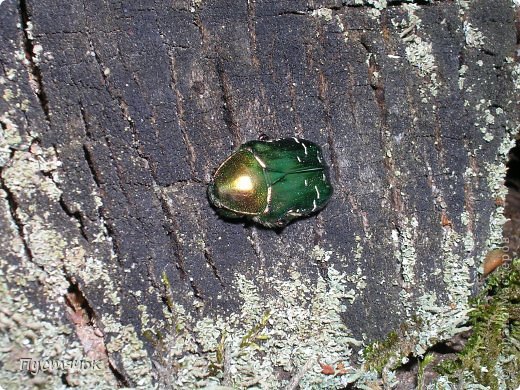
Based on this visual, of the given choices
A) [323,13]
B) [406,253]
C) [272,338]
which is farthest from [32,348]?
[323,13]

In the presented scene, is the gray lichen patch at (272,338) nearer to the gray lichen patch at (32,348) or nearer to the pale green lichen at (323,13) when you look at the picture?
the gray lichen patch at (32,348)

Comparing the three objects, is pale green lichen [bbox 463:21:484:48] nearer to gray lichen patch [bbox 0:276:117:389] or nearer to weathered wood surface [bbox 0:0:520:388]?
weathered wood surface [bbox 0:0:520:388]

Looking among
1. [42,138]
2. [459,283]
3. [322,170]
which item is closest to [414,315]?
[459,283]

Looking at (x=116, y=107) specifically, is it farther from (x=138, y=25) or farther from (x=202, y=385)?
(x=202, y=385)

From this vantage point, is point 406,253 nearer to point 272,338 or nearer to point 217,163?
point 272,338

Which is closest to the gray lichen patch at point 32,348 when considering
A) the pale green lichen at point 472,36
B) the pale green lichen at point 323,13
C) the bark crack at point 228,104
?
the bark crack at point 228,104
